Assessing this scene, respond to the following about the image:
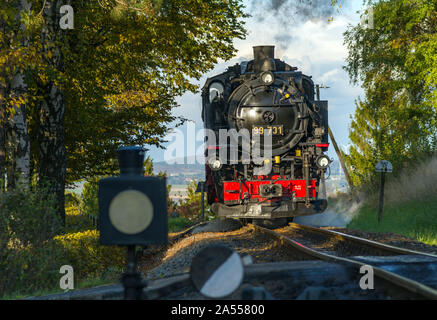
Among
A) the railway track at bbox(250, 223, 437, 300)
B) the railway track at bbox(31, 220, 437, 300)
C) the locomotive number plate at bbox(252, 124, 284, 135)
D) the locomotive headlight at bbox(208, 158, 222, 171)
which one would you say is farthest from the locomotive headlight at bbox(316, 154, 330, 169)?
the railway track at bbox(31, 220, 437, 300)

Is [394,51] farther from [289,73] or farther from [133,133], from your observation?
[133,133]

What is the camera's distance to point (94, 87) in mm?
13820

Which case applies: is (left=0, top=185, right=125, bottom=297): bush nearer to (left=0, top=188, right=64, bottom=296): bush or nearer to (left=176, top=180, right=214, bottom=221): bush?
(left=0, top=188, right=64, bottom=296): bush

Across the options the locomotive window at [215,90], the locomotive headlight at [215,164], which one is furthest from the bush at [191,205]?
the locomotive headlight at [215,164]

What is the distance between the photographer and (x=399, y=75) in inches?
840

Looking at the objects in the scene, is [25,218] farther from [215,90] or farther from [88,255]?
[215,90]


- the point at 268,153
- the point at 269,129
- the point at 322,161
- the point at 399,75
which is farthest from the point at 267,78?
the point at 399,75

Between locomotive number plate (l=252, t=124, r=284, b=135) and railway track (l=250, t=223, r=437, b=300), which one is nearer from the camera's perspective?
railway track (l=250, t=223, r=437, b=300)

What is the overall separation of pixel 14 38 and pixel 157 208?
270 inches

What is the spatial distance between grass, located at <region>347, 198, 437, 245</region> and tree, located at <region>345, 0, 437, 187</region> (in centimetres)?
357

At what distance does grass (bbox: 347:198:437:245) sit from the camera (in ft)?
37.0

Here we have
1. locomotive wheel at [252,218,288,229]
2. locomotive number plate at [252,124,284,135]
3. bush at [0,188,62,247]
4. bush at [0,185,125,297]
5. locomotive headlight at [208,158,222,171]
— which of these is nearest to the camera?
bush at [0,185,125,297]

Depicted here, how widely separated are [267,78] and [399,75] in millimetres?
11415
